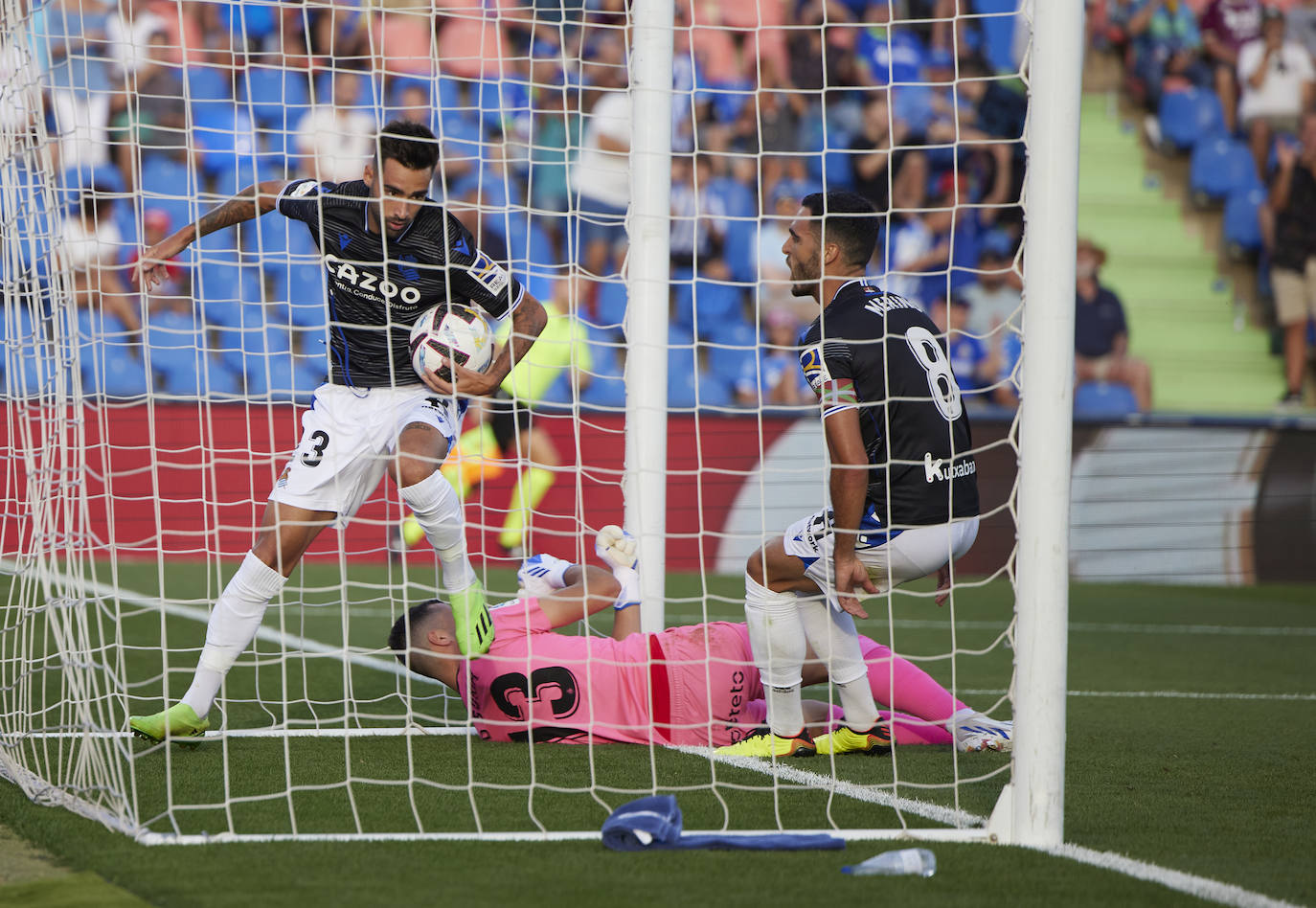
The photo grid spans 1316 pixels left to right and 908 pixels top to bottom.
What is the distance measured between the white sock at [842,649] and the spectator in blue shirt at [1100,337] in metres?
9.34

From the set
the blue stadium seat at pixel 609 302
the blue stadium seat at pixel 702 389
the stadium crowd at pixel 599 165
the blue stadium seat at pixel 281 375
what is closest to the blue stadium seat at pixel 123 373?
the stadium crowd at pixel 599 165

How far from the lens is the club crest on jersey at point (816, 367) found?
4.19 m

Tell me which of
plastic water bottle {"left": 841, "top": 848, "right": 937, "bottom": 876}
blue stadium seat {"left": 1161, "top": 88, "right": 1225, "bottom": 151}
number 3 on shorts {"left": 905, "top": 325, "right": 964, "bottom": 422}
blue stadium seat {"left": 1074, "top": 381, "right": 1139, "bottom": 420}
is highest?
blue stadium seat {"left": 1161, "top": 88, "right": 1225, "bottom": 151}

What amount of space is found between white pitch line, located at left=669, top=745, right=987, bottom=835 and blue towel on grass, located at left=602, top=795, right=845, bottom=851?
0.36 metres

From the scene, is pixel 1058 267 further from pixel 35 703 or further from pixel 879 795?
pixel 35 703

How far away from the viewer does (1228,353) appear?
14359 millimetres

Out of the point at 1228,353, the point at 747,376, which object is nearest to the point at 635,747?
the point at 747,376

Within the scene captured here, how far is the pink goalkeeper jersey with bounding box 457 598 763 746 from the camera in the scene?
466 cm

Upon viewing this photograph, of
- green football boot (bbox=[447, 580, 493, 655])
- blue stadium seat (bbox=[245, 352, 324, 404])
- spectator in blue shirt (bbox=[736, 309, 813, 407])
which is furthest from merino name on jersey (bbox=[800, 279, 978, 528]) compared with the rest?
blue stadium seat (bbox=[245, 352, 324, 404])

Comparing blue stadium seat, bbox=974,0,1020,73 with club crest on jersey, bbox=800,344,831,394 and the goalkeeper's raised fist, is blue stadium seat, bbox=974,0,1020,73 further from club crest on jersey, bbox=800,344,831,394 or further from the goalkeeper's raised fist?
club crest on jersey, bbox=800,344,831,394

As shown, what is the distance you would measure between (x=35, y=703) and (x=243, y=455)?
508 cm

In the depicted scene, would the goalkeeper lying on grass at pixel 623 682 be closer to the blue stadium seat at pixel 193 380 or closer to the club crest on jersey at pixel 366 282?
the club crest on jersey at pixel 366 282

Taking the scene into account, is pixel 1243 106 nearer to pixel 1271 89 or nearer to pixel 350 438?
pixel 1271 89

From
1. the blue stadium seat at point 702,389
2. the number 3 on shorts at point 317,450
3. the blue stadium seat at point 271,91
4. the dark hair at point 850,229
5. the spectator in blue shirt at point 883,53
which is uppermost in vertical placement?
the spectator in blue shirt at point 883,53
